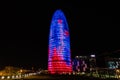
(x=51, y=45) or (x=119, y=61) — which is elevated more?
(x=51, y=45)

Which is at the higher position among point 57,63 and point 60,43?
point 60,43

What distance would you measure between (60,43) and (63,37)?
5782 millimetres

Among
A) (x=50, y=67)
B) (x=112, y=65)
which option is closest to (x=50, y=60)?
(x=50, y=67)

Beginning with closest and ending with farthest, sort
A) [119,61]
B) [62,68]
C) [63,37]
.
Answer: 1. [119,61]
2. [62,68]
3. [63,37]

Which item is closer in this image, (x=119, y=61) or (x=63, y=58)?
(x=119, y=61)

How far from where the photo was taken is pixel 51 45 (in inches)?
7859

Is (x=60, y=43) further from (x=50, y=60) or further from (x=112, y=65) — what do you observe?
(x=112, y=65)

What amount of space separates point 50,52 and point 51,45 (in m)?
5.00

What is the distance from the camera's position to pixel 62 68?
186 m

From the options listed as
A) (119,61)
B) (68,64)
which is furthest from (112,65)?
(68,64)

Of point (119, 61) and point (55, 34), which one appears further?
point (55, 34)

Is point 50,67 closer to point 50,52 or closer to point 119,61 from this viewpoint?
point 50,52

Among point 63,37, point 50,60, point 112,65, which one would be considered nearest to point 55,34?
point 63,37

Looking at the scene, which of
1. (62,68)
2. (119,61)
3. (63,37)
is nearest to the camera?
(119,61)
